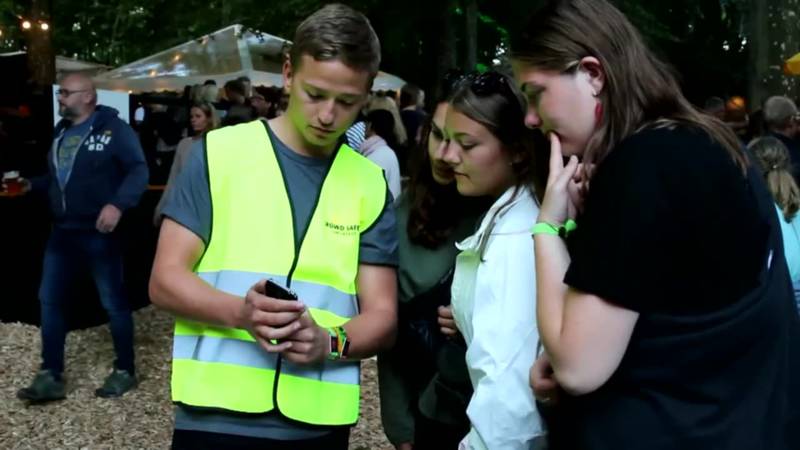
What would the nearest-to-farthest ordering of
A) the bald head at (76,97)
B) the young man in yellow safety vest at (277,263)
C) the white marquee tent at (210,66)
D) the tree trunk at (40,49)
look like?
1. the young man in yellow safety vest at (277,263)
2. the bald head at (76,97)
3. the tree trunk at (40,49)
4. the white marquee tent at (210,66)

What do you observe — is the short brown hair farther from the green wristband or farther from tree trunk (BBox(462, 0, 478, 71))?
tree trunk (BBox(462, 0, 478, 71))

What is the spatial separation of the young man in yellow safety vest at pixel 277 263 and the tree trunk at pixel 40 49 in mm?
13689

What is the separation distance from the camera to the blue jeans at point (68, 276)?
244 inches

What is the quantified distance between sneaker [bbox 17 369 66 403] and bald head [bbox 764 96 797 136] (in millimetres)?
5339

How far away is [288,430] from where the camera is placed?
2301 millimetres

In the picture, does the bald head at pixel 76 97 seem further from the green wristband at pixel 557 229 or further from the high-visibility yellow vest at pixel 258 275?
the green wristband at pixel 557 229

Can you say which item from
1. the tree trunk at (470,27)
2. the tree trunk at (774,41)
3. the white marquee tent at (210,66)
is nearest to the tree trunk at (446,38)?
the tree trunk at (470,27)

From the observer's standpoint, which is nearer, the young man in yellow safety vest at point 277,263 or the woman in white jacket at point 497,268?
the woman in white jacket at point 497,268

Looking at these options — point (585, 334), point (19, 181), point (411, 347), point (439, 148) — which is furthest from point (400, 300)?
point (19, 181)

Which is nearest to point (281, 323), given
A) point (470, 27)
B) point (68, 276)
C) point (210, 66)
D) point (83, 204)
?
point (83, 204)

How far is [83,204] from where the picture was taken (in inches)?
242

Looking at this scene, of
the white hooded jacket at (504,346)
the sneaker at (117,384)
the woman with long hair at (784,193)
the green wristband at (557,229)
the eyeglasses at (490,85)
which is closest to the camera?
the green wristband at (557,229)

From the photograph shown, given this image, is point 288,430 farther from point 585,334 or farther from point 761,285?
Result: point 761,285

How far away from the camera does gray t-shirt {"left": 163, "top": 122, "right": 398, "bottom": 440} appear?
227 centimetres
